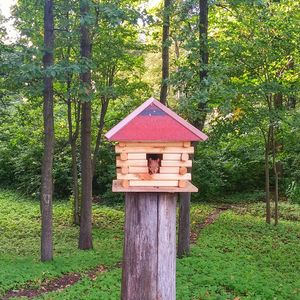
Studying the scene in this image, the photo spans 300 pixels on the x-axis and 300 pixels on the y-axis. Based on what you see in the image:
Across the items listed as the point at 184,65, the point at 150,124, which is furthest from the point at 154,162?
the point at 184,65

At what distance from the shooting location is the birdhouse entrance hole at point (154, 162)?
3119 millimetres

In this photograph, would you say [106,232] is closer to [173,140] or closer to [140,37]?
[140,37]

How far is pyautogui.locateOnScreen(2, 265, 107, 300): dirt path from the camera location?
25.6 feet

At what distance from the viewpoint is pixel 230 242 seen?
471 inches

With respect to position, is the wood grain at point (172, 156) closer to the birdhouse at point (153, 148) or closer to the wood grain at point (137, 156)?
the birdhouse at point (153, 148)

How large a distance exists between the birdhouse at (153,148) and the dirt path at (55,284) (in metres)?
5.74

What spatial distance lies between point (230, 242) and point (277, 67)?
231 inches

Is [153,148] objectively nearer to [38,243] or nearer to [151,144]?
[151,144]

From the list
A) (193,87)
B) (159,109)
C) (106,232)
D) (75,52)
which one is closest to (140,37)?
(75,52)

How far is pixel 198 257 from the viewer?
1005 cm

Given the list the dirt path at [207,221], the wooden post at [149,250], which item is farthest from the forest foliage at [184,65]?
the wooden post at [149,250]

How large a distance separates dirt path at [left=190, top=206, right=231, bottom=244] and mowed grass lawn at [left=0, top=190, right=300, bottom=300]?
212 mm

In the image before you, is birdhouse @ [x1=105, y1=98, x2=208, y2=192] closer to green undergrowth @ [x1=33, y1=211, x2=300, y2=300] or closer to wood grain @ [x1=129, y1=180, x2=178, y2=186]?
wood grain @ [x1=129, y1=180, x2=178, y2=186]

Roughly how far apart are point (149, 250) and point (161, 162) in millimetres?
819
